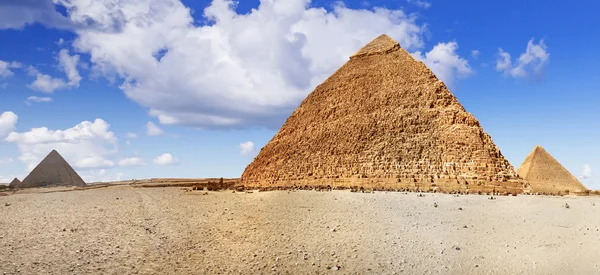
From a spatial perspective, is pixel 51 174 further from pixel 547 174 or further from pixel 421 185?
pixel 547 174

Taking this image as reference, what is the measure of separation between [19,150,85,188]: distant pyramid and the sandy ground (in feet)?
151

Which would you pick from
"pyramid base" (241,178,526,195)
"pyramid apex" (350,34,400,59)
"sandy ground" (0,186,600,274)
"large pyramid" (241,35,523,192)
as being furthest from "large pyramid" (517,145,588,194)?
"sandy ground" (0,186,600,274)

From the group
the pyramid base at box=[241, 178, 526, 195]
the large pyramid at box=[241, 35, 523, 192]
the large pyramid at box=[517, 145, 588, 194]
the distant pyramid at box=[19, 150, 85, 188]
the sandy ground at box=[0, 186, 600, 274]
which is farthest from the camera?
the distant pyramid at box=[19, 150, 85, 188]

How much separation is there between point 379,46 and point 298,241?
41.8m

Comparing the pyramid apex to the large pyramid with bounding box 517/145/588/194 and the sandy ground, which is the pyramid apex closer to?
the large pyramid with bounding box 517/145/588/194

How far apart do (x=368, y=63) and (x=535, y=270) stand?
4005cm

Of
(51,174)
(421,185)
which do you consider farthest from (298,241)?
(51,174)

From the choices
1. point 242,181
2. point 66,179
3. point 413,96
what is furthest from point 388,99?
point 66,179

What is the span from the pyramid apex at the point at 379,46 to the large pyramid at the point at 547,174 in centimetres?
2276

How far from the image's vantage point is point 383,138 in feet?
129

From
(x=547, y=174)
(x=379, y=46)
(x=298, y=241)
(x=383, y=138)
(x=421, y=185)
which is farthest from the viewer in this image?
(x=547, y=174)

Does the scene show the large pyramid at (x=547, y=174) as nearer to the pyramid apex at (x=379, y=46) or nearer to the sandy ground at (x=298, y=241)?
the pyramid apex at (x=379, y=46)

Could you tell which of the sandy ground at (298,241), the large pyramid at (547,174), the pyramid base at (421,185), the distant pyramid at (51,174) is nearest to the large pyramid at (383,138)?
the pyramid base at (421,185)

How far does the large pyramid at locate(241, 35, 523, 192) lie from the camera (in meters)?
34.2
